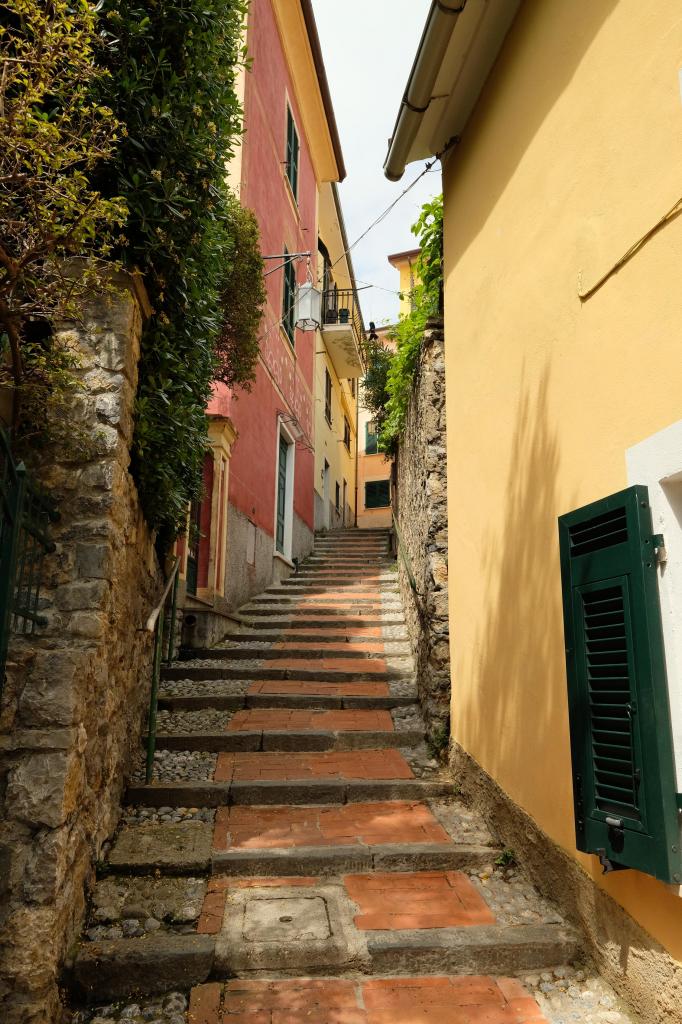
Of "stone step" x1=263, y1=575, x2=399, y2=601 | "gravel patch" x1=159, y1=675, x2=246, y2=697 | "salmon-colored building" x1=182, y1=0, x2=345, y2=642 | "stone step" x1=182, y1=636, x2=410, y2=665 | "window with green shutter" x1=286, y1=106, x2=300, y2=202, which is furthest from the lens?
"window with green shutter" x1=286, y1=106, x2=300, y2=202

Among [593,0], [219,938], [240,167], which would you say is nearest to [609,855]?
[219,938]

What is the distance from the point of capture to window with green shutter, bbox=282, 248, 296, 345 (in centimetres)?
1117

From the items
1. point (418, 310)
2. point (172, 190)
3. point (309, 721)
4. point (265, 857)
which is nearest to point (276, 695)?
point (309, 721)

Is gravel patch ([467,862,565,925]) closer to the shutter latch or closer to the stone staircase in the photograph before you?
the stone staircase

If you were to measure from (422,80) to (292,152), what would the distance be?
331 inches

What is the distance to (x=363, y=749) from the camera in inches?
188

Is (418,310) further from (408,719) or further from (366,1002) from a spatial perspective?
(366,1002)

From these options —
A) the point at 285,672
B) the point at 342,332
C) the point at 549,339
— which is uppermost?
the point at 342,332

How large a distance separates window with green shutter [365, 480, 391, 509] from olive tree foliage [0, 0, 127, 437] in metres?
19.4

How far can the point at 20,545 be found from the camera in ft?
9.07

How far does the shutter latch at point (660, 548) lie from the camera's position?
2.23m

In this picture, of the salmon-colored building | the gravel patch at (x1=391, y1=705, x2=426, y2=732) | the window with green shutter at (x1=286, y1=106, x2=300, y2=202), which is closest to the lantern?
the salmon-colored building

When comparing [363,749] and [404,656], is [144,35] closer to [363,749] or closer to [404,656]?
[363,749]

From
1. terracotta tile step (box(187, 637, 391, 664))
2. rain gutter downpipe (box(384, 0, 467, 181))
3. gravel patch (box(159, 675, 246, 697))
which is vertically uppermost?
rain gutter downpipe (box(384, 0, 467, 181))
